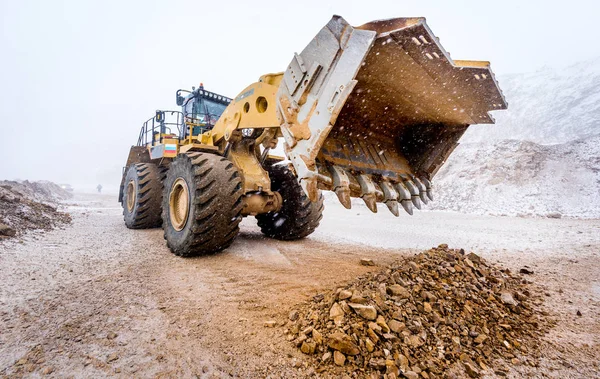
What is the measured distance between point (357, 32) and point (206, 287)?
2.51 meters

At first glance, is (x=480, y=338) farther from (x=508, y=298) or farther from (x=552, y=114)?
(x=552, y=114)

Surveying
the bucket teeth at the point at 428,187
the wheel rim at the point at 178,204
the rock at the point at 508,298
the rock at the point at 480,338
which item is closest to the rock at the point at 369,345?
the rock at the point at 480,338

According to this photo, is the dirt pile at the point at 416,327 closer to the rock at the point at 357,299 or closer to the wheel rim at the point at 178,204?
the rock at the point at 357,299

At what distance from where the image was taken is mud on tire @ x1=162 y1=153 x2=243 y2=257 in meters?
3.50

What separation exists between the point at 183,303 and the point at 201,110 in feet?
14.2

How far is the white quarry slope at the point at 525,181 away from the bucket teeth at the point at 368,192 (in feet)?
36.7

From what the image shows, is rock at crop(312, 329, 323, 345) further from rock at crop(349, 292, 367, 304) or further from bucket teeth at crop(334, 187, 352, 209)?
bucket teeth at crop(334, 187, 352, 209)

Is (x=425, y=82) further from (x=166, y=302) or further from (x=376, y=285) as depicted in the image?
(x=166, y=302)

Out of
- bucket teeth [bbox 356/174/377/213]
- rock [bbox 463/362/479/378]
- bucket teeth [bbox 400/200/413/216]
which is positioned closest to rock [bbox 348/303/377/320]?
rock [bbox 463/362/479/378]

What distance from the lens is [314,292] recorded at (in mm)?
2629

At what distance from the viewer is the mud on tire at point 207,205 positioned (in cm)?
350

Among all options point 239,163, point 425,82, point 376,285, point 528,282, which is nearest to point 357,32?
point 425,82

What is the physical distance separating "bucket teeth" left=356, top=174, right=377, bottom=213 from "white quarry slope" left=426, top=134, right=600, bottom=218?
11197mm

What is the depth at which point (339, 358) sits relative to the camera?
5.41 ft
